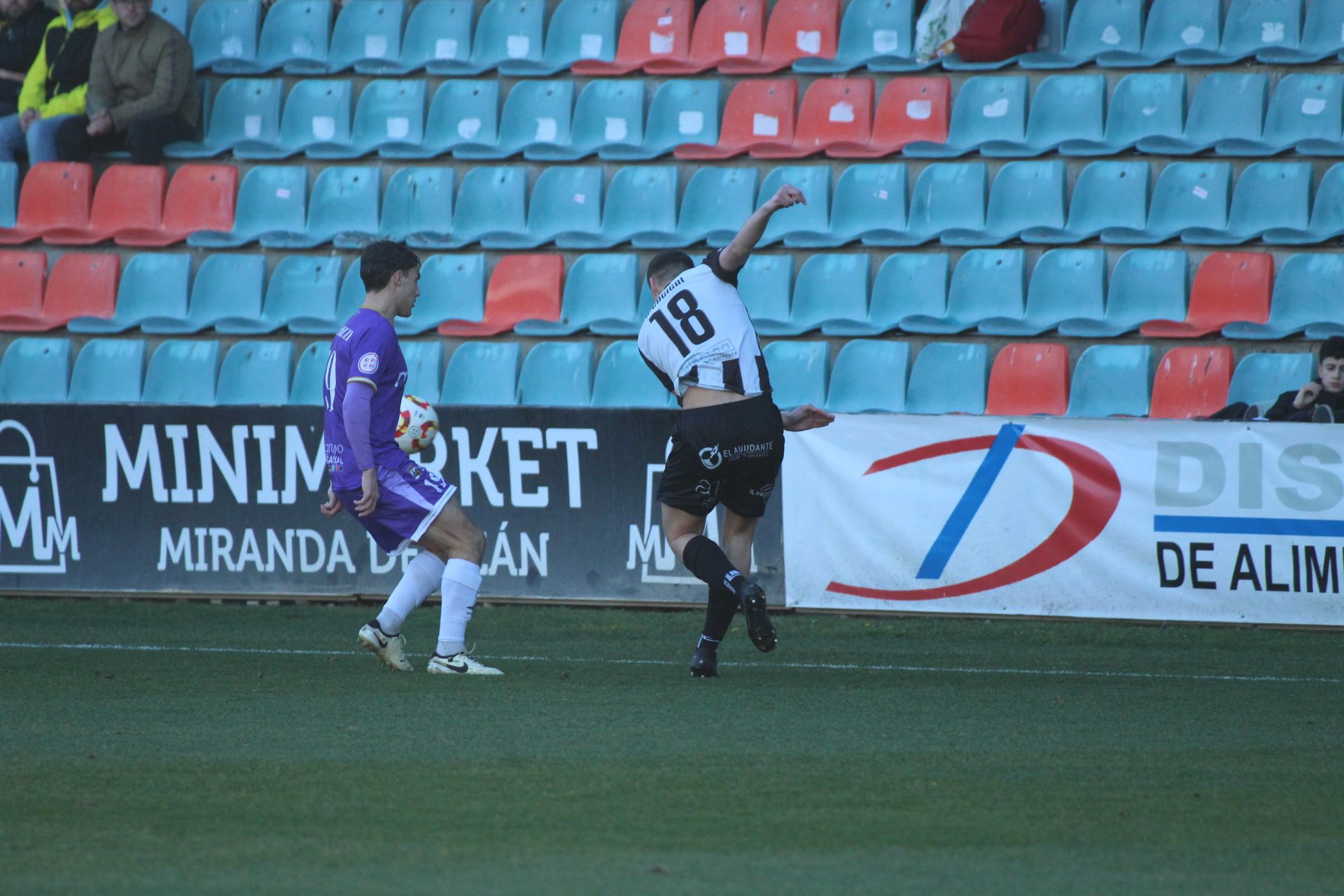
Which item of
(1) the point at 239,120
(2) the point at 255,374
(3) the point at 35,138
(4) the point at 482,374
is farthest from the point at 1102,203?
(3) the point at 35,138

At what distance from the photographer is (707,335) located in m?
6.92

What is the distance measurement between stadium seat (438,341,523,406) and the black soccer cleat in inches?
207

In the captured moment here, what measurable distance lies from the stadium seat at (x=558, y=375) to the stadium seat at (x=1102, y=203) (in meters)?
3.05

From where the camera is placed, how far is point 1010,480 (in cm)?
930

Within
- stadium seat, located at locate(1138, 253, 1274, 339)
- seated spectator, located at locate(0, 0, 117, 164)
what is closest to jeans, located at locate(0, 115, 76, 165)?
seated spectator, located at locate(0, 0, 117, 164)

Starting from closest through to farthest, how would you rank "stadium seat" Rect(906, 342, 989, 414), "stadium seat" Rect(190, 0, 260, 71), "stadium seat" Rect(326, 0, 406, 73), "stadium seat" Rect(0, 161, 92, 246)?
1. "stadium seat" Rect(906, 342, 989, 414)
2. "stadium seat" Rect(0, 161, 92, 246)
3. "stadium seat" Rect(326, 0, 406, 73)
4. "stadium seat" Rect(190, 0, 260, 71)

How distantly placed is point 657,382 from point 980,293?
220 centimetres

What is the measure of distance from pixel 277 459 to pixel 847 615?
3.52 m

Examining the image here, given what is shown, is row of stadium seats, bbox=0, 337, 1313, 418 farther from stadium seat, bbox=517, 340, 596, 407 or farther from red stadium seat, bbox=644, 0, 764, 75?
red stadium seat, bbox=644, 0, 764, 75

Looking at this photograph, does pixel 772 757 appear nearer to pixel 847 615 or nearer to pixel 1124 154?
pixel 847 615

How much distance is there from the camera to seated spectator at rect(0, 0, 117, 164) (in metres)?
13.2

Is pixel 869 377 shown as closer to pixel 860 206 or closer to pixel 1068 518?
pixel 860 206

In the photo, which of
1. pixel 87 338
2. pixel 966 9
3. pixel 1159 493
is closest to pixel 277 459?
pixel 87 338

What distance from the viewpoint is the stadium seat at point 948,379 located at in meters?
10.8
